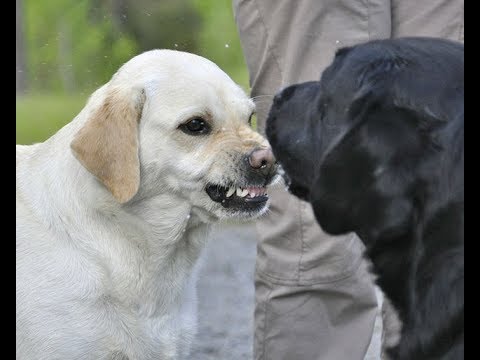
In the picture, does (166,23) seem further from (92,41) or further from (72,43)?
(72,43)

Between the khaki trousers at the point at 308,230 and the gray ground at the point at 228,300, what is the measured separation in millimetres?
461

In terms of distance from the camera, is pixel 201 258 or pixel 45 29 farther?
pixel 45 29

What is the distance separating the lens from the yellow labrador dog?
361cm

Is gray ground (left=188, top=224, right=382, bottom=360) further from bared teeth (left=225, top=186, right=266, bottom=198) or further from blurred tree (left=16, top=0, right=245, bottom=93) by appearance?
blurred tree (left=16, top=0, right=245, bottom=93)

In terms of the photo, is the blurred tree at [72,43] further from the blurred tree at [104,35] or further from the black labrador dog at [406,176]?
the black labrador dog at [406,176]

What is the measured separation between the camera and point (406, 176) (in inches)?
110

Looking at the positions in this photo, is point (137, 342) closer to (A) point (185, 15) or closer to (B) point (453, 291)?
(B) point (453, 291)

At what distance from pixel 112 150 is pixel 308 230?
2.95 ft

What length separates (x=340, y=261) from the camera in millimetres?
3990

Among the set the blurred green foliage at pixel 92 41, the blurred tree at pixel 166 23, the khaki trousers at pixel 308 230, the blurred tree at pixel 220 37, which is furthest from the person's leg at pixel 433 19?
the blurred tree at pixel 166 23

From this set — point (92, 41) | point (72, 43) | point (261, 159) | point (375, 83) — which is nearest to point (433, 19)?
point (261, 159)

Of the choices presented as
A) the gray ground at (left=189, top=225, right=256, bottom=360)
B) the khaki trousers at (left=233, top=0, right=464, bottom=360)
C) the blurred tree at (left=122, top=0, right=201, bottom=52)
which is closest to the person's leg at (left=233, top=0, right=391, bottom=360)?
the khaki trousers at (left=233, top=0, right=464, bottom=360)

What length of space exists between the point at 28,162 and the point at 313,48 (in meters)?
1.23
